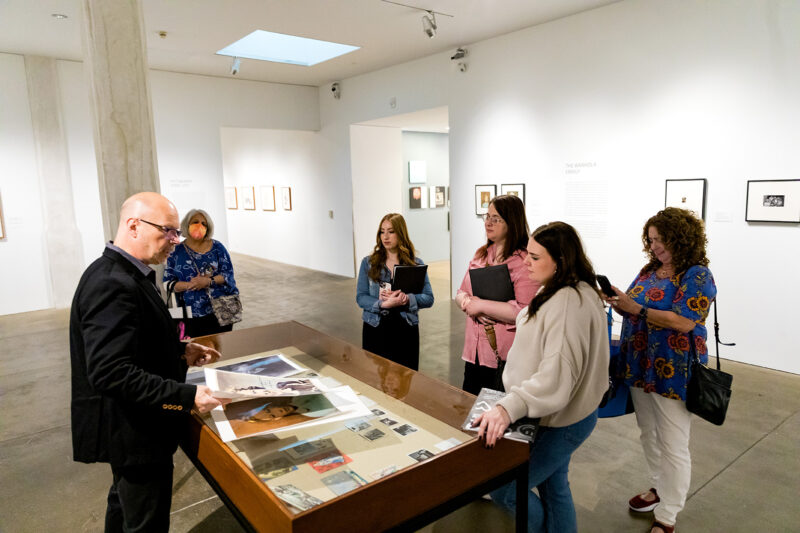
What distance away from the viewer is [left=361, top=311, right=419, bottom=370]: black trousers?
11.5 ft

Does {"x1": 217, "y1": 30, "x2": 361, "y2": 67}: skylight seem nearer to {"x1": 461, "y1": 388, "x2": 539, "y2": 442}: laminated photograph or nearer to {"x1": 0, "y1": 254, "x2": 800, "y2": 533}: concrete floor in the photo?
{"x1": 0, "y1": 254, "x2": 800, "y2": 533}: concrete floor

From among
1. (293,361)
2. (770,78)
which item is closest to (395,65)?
(770,78)

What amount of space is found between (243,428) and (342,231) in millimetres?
9318

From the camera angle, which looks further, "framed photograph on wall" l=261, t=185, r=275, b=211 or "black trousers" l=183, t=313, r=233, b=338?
"framed photograph on wall" l=261, t=185, r=275, b=211

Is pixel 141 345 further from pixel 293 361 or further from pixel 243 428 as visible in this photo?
pixel 293 361

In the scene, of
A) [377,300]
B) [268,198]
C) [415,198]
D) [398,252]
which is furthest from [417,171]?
[377,300]

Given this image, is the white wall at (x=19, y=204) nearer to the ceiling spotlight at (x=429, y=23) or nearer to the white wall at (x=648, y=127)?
the ceiling spotlight at (x=429, y=23)

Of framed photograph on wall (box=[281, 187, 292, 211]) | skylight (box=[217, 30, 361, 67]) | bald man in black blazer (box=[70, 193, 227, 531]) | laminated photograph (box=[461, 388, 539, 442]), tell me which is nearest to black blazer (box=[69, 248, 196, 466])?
bald man in black blazer (box=[70, 193, 227, 531])

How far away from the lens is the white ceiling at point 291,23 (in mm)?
5820

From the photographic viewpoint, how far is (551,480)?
2039 mm

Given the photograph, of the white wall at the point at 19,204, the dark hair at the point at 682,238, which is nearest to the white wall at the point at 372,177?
the white wall at the point at 19,204

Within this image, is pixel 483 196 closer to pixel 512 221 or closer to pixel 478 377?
pixel 512 221

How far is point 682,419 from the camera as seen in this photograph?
2.43 m

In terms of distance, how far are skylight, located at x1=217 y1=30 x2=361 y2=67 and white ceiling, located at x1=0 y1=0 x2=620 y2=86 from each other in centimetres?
17
